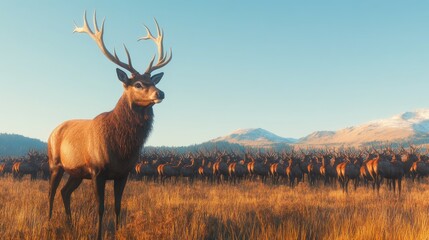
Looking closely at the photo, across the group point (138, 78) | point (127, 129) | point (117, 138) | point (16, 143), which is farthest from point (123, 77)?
point (16, 143)

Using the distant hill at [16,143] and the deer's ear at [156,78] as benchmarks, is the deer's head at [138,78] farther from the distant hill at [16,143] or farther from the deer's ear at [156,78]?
the distant hill at [16,143]

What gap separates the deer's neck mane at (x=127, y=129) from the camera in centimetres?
521

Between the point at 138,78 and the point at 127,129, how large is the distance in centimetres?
79

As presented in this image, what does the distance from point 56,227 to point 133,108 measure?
199 centimetres

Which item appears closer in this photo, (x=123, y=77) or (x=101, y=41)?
(x=123, y=77)

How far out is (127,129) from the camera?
5.27 meters

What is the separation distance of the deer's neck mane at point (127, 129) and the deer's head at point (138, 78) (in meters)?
0.15

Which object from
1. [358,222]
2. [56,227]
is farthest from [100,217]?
[358,222]

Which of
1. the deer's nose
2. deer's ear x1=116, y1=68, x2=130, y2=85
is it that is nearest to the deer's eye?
deer's ear x1=116, y1=68, x2=130, y2=85

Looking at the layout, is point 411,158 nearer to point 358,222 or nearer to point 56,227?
point 358,222

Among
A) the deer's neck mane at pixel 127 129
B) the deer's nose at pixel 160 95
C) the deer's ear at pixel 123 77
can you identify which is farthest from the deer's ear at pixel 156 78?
the deer's nose at pixel 160 95

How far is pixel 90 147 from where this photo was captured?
539 centimetres

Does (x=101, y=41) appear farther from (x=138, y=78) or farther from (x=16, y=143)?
(x=16, y=143)

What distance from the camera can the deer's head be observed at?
512cm
